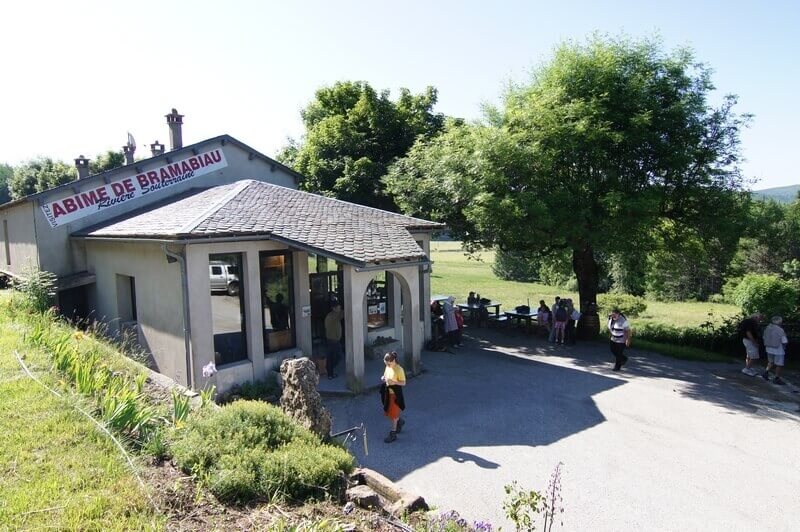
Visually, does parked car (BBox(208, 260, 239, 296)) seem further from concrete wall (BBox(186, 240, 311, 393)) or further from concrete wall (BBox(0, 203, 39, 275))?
concrete wall (BBox(0, 203, 39, 275))

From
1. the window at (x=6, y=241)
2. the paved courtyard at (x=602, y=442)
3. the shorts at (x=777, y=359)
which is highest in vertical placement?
the window at (x=6, y=241)

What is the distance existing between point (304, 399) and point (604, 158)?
1160 centimetres

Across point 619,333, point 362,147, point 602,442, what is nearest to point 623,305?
point 362,147

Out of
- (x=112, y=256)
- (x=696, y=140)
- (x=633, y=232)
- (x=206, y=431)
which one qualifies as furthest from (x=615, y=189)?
(x=112, y=256)

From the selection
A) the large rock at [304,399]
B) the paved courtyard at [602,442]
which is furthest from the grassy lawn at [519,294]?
the large rock at [304,399]

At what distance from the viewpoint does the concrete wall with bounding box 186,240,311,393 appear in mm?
10414

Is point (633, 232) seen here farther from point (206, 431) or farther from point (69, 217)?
point (69, 217)

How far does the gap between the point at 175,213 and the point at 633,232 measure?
1179 centimetres

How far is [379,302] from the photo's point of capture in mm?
15180

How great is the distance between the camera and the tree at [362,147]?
21.8 metres

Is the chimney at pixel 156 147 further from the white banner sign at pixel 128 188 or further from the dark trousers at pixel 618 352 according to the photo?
the dark trousers at pixel 618 352

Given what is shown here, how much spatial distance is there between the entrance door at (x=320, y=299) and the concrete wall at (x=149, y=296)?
356 centimetres

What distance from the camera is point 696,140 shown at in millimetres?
14805

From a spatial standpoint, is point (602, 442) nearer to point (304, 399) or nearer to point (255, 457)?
point (304, 399)
